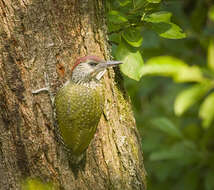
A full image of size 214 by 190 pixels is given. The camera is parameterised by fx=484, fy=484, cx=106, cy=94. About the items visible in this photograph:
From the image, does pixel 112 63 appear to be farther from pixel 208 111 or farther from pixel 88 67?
pixel 208 111

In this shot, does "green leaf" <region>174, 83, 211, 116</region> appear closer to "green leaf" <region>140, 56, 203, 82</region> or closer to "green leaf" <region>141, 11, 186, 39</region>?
"green leaf" <region>140, 56, 203, 82</region>

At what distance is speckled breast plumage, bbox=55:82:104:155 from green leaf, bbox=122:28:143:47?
0.34 m

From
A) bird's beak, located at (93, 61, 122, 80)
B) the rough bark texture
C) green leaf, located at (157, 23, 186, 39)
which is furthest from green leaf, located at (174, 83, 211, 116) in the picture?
bird's beak, located at (93, 61, 122, 80)

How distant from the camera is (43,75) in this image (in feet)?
9.45

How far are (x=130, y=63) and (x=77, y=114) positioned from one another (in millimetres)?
454

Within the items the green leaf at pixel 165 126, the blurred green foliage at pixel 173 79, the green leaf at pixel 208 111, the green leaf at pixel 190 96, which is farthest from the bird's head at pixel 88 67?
the green leaf at pixel 165 126

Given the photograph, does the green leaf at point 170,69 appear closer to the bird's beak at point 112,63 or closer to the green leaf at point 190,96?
the green leaf at point 190,96

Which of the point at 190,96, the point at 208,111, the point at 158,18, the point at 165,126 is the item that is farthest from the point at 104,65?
the point at 165,126

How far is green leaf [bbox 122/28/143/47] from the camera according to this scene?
2.97 meters

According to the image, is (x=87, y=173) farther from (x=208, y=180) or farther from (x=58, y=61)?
(x=208, y=180)

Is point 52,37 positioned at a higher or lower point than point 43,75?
higher

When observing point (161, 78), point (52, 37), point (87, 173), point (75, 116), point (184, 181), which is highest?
point (52, 37)

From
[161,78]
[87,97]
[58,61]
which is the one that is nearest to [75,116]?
[87,97]

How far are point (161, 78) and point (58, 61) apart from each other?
2.73m
